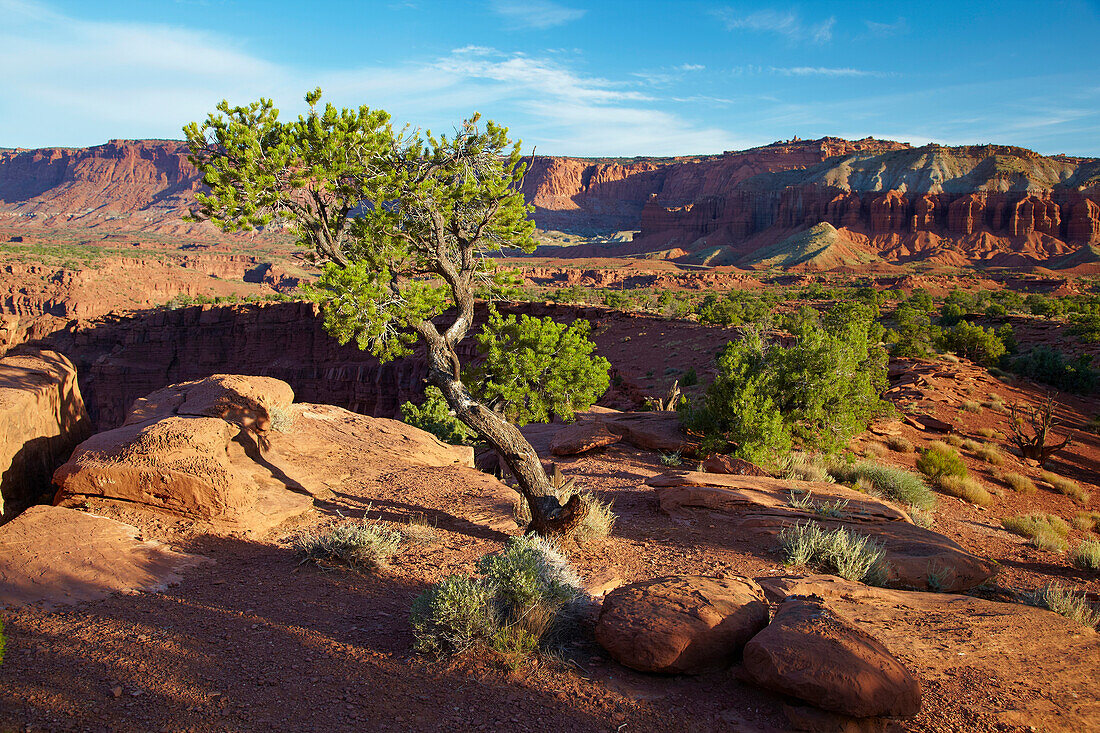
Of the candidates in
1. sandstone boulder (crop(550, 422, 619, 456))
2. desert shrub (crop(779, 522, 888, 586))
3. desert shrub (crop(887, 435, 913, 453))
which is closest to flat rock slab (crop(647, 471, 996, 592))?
desert shrub (crop(779, 522, 888, 586))

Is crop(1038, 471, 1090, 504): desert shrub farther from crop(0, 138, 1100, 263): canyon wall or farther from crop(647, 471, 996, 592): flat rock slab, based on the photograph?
crop(0, 138, 1100, 263): canyon wall

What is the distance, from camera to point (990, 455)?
45.8 ft

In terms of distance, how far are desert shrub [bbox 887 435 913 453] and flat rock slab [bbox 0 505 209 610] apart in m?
14.7

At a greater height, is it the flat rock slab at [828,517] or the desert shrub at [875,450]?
the flat rock slab at [828,517]

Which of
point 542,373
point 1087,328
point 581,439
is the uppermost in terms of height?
point 1087,328

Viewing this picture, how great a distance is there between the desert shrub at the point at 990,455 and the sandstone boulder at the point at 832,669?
12959mm

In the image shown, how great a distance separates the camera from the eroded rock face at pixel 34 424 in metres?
6.95

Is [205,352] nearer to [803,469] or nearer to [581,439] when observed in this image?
[581,439]

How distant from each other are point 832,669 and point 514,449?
172 inches

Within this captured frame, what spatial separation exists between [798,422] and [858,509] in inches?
175

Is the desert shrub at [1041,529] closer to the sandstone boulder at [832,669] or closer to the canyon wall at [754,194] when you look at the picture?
the sandstone boulder at [832,669]

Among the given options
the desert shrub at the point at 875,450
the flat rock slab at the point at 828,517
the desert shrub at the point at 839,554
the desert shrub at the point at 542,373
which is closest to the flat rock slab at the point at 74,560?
the desert shrub at the point at 542,373

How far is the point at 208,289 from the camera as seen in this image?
2352 inches

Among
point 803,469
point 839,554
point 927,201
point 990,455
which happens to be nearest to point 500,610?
point 839,554
